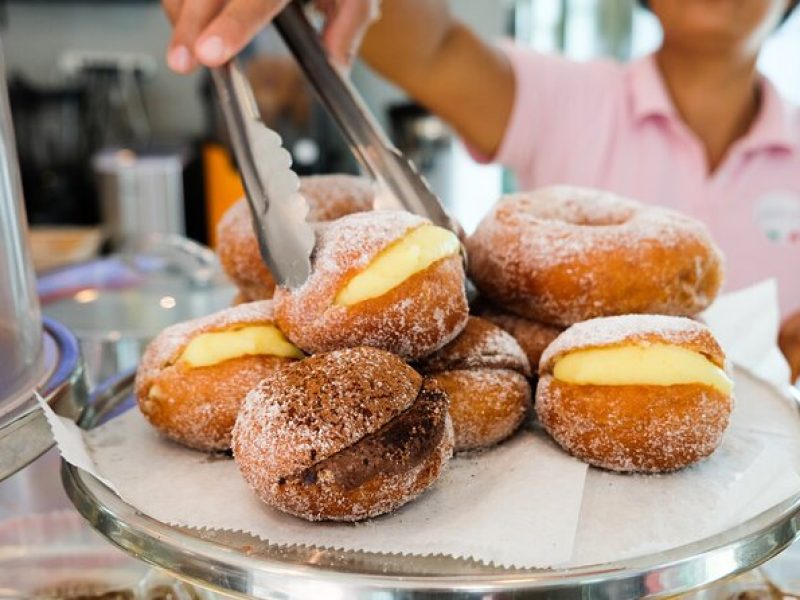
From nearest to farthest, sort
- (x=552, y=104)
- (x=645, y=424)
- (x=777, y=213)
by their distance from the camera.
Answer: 1. (x=645, y=424)
2. (x=777, y=213)
3. (x=552, y=104)

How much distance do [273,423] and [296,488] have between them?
39 mm

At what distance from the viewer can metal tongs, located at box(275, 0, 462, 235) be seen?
64cm

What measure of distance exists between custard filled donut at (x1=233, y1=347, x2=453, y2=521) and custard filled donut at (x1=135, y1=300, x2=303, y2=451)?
0.23 feet

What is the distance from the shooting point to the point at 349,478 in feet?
1.49

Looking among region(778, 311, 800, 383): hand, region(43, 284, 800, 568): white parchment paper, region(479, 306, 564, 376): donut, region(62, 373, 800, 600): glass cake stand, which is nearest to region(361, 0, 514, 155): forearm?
region(778, 311, 800, 383): hand

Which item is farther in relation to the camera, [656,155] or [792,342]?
[656,155]

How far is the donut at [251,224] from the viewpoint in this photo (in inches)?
26.3

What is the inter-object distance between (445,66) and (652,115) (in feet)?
1.35

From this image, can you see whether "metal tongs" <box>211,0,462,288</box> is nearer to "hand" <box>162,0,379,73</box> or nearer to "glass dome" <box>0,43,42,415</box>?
"hand" <box>162,0,379,73</box>

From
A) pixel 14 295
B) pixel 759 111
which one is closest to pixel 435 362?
pixel 14 295

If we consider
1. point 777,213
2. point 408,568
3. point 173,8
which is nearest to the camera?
point 408,568

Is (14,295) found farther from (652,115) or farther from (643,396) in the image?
(652,115)

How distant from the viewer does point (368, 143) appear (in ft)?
2.14

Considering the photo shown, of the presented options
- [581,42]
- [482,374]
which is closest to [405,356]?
[482,374]
